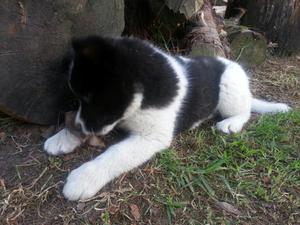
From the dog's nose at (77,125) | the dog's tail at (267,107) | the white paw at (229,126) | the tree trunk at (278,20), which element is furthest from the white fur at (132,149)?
the tree trunk at (278,20)

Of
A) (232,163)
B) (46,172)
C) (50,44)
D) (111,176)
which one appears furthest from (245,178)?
(50,44)

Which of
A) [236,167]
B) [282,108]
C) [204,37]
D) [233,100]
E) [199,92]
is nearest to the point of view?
[236,167]

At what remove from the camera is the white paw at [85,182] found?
2.88 meters

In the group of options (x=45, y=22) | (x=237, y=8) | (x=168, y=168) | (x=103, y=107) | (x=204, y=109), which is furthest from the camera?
(x=237, y=8)

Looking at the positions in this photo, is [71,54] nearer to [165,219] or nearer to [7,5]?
[7,5]

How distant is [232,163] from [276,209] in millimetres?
481

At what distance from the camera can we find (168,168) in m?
3.23

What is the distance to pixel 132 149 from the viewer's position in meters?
3.14

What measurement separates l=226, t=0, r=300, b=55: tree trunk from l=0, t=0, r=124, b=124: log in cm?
312

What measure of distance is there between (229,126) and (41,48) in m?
1.70

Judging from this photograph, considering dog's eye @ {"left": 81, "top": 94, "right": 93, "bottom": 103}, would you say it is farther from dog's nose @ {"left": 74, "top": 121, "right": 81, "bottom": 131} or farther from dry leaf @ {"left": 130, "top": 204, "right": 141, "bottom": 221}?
dry leaf @ {"left": 130, "top": 204, "right": 141, "bottom": 221}

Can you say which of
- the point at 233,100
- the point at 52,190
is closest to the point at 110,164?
the point at 52,190

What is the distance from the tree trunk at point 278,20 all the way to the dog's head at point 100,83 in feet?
12.0

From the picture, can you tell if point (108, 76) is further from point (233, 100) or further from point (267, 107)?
point (267, 107)
